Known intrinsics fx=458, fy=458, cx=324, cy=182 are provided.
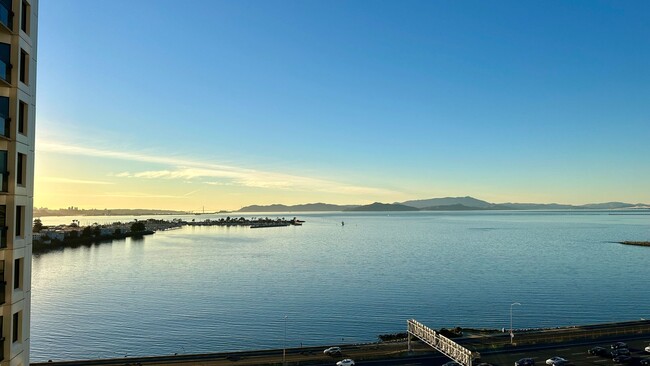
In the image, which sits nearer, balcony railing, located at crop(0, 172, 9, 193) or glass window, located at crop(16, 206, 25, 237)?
balcony railing, located at crop(0, 172, 9, 193)

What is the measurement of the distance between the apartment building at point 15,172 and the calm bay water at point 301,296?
46529 mm

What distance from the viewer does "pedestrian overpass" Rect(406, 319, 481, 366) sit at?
126 ft

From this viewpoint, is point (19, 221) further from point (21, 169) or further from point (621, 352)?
point (621, 352)

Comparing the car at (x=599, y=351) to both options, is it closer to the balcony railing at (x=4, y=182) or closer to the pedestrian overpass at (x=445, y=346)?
the pedestrian overpass at (x=445, y=346)

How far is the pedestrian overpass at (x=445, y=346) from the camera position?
126 feet

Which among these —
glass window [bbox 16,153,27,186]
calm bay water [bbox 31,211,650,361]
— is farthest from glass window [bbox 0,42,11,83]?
calm bay water [bbox 31,211,650,361]

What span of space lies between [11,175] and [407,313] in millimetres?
70248

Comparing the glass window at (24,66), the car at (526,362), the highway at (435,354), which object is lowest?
the highway at (435,354)

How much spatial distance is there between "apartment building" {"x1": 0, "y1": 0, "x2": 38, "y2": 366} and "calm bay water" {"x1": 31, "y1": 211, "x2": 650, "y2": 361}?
1832 inches

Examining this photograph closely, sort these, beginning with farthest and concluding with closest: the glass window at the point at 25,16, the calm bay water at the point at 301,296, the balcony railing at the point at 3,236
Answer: the calm bay water at the point at 301,296 < the glass window at the point at 25,16 < the balcony railing at the point at 3,236

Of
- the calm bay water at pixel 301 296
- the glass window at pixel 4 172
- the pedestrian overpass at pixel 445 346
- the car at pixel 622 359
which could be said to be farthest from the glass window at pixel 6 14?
the car at pixel 622 359

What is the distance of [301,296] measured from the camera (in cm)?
9094

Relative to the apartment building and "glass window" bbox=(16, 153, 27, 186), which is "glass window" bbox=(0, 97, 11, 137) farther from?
"glass window" bbox=(16, 153, 27, 186)

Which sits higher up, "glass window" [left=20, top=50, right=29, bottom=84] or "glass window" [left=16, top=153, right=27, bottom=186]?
"glass window" [left=20, top=50, right=29, bottom=84]
